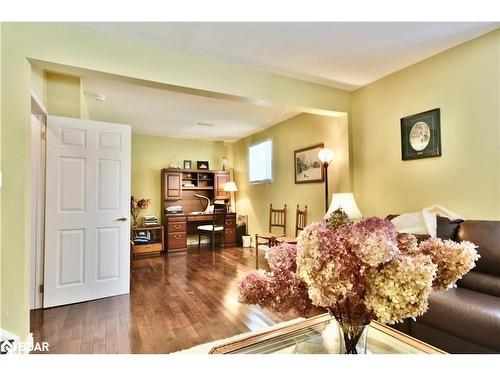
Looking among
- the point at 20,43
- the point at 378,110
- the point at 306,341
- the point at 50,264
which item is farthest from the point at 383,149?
the point at 50,264

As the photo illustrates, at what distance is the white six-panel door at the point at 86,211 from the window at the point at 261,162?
9.33ft

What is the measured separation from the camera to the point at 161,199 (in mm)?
5883

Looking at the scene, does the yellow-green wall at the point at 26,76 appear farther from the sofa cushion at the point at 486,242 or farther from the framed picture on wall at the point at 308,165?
the sofa cushion at the point at 486,242

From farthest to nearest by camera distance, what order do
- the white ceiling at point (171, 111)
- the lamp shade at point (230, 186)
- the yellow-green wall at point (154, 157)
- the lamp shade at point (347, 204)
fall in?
the lamp shade at point (230, 186), the yellow-green wall at point (154, 157), the white ceiling at point (171, 111), the lamp shade at point (347, 204)

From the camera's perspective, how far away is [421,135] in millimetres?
2732

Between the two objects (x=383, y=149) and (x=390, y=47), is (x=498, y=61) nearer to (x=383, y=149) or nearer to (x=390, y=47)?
(x=390, y=47)

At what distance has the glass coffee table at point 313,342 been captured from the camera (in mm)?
1092

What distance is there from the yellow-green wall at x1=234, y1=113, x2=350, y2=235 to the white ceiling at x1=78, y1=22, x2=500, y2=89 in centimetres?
104

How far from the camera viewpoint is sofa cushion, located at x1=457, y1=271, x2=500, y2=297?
1.83 m

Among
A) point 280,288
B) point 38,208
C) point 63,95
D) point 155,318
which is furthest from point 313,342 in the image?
point 63,95

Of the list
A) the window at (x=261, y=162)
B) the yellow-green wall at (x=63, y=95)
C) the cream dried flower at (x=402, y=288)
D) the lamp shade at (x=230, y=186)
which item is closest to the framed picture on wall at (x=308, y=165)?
the window at (x=261, y=162)

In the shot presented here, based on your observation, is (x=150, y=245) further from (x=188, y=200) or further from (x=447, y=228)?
(x=447, y=228)

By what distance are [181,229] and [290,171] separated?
2543mm
